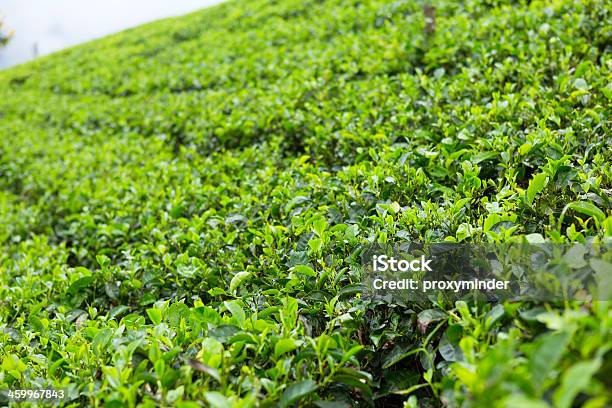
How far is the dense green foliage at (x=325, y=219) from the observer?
1.31 m

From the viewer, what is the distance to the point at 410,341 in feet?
5.31

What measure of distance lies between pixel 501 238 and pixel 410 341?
478 mm

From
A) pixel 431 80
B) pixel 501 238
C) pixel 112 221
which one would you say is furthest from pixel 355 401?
pixel 431 80

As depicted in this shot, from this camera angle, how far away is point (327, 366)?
143 centimetres

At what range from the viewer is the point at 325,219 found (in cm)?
228

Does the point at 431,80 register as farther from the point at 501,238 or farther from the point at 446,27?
the point at 501,238

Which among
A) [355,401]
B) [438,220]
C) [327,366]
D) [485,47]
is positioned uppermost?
[485,47]

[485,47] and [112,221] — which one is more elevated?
[485,47]

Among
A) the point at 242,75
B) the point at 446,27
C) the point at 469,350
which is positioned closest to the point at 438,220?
the point at 469,350

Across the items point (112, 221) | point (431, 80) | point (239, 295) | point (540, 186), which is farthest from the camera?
point (431, 80)

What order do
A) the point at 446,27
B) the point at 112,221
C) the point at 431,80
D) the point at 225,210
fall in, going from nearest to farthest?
the point at 225,210 < the point at 112,221 < the point at 431,80 < the point at 446,27

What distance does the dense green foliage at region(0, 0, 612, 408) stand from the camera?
1.31 metres

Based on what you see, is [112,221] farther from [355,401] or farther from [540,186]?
[540,186]

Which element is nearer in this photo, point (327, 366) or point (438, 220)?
point (327, 366)
